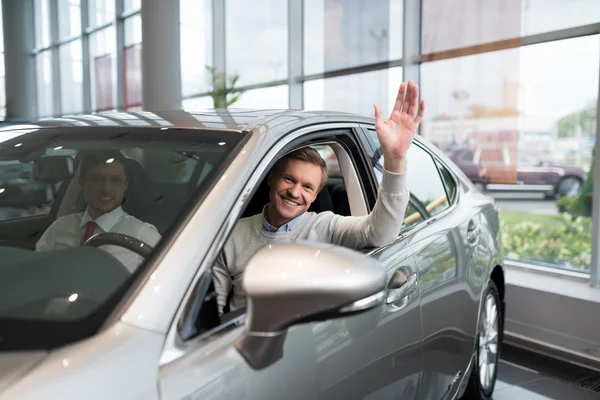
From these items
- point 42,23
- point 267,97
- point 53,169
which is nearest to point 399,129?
point 53,169

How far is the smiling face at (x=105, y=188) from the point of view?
1.31m

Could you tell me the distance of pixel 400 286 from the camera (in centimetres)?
153

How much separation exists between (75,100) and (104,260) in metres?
12.5

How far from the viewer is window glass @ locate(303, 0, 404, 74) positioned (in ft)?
17.6

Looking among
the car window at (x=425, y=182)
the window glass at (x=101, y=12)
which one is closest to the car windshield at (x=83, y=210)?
the car window at (x=425, y=182)

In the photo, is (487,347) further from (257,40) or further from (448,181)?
(257,40)

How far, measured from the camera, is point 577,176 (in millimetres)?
4043

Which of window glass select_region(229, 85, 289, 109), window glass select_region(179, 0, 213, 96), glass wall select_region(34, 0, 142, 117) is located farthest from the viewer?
glass wall select_region(34, 0, 142, 117)

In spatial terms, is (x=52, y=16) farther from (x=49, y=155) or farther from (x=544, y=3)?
(x=49, y=155)

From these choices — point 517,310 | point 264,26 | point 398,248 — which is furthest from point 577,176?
point 264,26

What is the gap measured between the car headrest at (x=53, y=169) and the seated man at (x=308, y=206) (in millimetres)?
448

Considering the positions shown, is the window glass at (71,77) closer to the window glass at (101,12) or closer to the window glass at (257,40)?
the window glass at (101,12)

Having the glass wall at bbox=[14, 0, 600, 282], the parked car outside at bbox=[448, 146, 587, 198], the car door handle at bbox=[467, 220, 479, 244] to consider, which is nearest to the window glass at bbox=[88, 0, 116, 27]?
the glass wall at bbox=[14, 0, 600, 282]

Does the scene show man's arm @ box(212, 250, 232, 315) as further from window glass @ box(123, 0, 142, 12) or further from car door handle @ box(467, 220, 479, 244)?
window glass @ box(123, 0, 142, 12)
